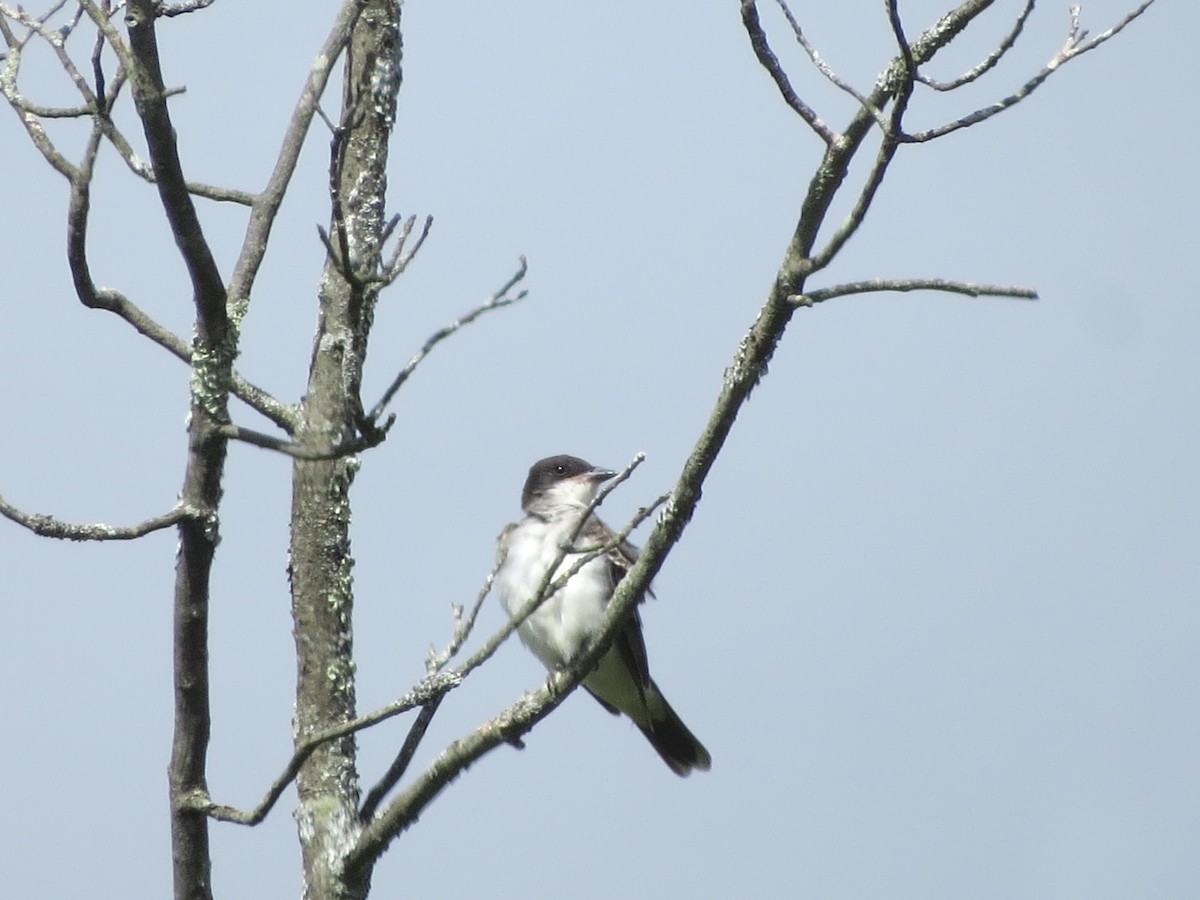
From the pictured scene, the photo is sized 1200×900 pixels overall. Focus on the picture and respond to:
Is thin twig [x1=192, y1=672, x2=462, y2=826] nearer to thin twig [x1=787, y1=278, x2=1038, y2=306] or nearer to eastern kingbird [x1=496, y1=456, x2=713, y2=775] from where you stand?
thin twig [x1=787, y1=278, x2=1038, y2=306]

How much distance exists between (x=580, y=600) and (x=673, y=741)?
4.17 feet

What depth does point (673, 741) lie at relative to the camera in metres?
8.69

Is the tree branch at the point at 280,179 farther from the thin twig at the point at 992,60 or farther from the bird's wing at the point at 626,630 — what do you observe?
the bird's wing at the point at 626,630

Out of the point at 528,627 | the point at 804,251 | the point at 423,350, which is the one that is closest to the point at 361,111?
the point at 423,350

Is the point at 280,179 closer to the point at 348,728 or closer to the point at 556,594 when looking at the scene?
the point at 348,728

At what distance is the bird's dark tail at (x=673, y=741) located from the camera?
28.3 feet

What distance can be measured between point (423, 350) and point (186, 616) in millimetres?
902

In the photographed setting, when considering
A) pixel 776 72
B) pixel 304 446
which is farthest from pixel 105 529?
pixel 776 72

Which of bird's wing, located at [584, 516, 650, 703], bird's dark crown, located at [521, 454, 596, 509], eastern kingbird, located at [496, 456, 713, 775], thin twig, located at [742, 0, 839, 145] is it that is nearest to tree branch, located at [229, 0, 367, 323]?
thin twig, located at [742, 0, 839, 145]

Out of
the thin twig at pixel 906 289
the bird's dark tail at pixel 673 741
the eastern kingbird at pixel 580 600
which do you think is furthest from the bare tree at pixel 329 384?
the bird's dark tail at pixel 673 741

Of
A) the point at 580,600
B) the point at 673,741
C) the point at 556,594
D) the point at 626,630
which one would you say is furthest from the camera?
the point at 673,741

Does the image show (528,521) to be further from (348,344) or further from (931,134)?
(931,134)

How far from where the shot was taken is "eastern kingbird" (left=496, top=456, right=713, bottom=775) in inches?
308

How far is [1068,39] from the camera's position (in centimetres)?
371
